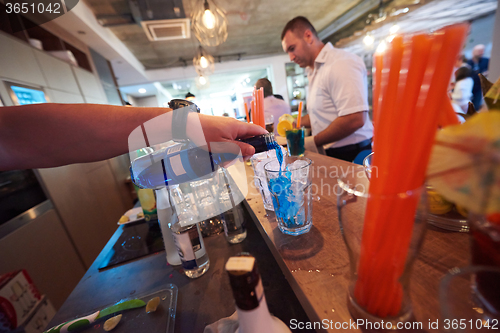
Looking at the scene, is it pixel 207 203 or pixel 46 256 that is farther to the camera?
pixel 46 256

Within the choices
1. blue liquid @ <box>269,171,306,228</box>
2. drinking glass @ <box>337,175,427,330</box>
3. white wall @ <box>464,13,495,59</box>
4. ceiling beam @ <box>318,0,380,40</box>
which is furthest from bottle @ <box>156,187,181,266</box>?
white wall @ <box>464,13,495,59</box>

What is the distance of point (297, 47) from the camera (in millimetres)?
1817

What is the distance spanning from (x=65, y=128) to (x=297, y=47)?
72.0 inches

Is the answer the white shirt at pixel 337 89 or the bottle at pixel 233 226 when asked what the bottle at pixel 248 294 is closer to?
the bottle at pixel 233 226

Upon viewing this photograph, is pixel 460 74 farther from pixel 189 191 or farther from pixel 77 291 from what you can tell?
pixel 77 291

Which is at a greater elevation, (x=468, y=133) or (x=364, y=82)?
(x=364, y=82)

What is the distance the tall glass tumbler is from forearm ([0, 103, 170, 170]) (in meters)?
0.41

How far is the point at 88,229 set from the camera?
2.22 metres

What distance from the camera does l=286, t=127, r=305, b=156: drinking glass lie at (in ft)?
4.15

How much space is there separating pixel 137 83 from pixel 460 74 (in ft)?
23.2

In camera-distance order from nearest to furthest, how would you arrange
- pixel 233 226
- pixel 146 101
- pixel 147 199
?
pixel 233 226 < pixel 147 199 < pixel 146 101

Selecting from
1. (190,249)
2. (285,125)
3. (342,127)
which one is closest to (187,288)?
(190,249)

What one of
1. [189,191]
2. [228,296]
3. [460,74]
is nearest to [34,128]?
[189,191]

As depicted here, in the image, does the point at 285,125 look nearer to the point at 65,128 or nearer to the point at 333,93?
the point at 333,93
